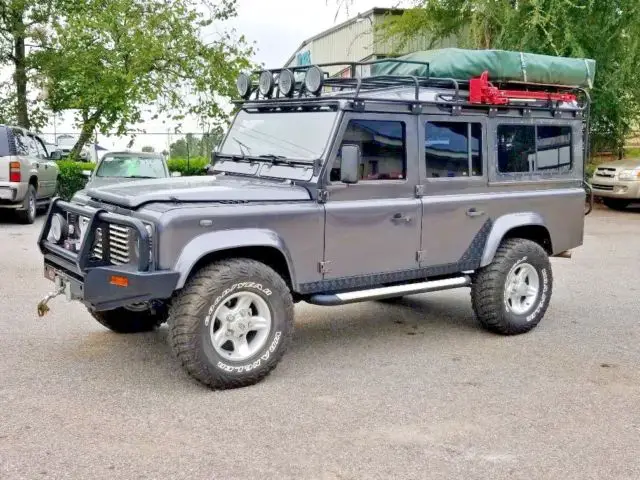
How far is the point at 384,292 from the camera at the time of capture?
575 centimetres

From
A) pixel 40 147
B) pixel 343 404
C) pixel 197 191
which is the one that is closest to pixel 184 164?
pixel 40 147

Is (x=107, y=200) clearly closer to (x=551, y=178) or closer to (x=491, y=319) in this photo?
(x=491, y=319)

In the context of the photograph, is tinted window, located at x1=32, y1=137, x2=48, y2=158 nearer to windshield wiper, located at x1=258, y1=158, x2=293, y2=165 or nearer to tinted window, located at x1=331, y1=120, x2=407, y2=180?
windshield wiper, located at x1=258, y1=158, x2=293, y2=165

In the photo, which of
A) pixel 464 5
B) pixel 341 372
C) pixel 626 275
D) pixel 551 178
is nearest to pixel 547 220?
pixel 551 178

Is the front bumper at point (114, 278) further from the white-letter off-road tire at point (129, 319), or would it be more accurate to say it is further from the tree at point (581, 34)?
the tree at point (581, 34)

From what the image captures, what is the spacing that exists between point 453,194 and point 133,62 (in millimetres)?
13242

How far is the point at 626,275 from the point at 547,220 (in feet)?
11.5

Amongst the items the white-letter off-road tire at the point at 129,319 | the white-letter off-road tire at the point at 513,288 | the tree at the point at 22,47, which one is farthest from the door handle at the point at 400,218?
the tree at the point at 22,47

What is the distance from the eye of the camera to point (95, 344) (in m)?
6.07

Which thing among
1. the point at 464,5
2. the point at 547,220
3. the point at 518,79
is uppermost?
the point at 464,5

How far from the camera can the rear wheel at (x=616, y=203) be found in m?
18.0

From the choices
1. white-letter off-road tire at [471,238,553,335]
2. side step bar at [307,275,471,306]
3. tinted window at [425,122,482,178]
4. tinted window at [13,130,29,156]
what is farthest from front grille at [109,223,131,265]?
tinted window at [13,130,29,156]

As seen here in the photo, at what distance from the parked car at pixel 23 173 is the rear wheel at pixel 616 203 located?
12935mm

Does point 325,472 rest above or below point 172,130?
below
